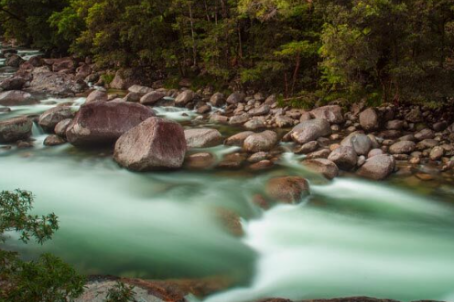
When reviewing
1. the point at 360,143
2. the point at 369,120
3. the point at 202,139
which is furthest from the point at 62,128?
the point at 369,120

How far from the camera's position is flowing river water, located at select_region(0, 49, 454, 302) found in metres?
5.96

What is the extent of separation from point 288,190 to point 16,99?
14078 millimetres

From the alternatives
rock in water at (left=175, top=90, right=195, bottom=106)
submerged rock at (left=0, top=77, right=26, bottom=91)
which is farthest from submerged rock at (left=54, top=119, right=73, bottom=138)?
submerged rock at (left=0, top=77, right=26, bottom=91)

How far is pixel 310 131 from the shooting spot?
11664mm

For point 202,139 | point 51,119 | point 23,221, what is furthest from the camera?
point 51,119

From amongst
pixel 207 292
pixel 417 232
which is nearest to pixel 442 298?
pixel 417 232

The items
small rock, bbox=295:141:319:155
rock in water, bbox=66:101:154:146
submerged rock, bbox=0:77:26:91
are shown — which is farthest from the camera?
submerged rock, bbox=0:77:26:91

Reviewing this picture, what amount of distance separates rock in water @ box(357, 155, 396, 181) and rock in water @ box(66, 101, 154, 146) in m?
6.57

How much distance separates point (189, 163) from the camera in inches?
404

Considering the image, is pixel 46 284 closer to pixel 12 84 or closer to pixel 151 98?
pixel 151 98

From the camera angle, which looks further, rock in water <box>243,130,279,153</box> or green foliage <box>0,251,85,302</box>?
rock in water <box>243,130,279,153</box>

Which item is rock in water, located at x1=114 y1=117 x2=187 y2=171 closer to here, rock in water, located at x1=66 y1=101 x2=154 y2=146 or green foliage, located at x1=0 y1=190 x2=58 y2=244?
Result: rock in water, located at x1=66 y1=101 x2=154 y2=146

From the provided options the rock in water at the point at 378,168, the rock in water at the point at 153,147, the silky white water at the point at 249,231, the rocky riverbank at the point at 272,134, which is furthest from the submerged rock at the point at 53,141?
the rock in water at the point at 378,168

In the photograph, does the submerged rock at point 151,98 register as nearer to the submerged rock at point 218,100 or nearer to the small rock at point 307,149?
the submerged rock at point 218,100
